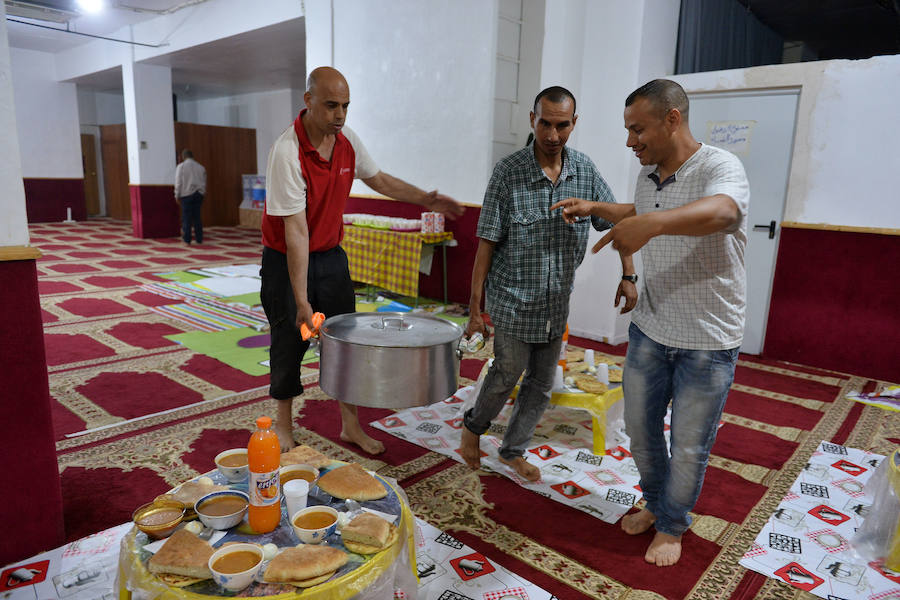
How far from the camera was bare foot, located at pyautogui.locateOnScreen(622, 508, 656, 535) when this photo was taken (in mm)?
2156

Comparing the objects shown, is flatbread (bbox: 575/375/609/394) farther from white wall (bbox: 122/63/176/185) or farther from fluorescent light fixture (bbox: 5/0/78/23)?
white wall (bbox: 122/63/176/185)

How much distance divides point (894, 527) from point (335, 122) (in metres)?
2.44

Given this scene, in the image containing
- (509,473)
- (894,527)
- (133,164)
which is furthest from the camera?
(133,164)

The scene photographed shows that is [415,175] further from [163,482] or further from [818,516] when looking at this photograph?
[818,516]

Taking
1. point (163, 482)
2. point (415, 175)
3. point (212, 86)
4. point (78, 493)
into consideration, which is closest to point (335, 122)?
point (163, 482)

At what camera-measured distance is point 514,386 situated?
7.89 feet

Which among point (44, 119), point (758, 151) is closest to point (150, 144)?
point (44, 119)

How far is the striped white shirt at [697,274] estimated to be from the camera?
1709mm

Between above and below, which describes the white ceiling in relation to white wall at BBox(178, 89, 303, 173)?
above

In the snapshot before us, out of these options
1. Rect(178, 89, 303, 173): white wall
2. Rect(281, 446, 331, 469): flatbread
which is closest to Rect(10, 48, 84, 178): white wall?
Rect(178, 89, 303, 173): white wall

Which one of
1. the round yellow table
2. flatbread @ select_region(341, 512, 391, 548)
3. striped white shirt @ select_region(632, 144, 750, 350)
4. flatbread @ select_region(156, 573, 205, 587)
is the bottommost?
the round yellow table

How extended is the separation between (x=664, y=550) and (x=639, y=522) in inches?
6.8

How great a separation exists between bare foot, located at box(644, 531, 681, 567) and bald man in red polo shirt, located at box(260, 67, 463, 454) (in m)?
1.27

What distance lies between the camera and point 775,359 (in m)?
4.54
